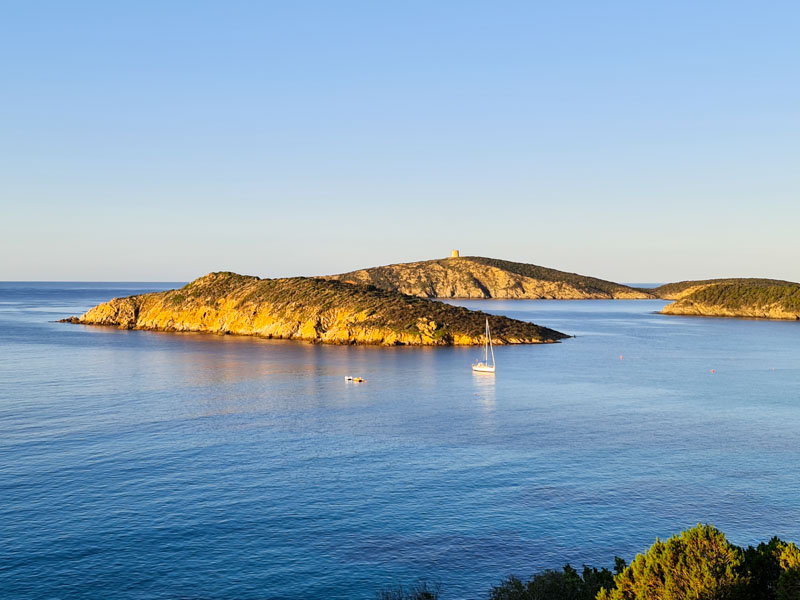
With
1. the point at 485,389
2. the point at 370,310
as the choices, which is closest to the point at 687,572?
the point at 485,389

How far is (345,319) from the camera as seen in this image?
562 feet

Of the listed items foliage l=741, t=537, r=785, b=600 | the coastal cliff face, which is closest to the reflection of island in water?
the coastal cliff face

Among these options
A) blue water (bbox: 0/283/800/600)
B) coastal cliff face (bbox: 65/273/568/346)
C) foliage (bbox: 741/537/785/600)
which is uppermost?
coastal cliff face (bbox: 65/273/568/346)

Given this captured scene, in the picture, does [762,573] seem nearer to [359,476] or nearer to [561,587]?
[561,587]

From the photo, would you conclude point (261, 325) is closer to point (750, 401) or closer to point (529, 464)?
point (750, 401)

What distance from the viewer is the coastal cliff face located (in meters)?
164

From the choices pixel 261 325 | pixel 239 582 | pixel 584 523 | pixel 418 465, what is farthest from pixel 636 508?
pixel 261 325

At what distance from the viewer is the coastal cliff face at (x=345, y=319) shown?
164m

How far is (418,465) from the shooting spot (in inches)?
2228

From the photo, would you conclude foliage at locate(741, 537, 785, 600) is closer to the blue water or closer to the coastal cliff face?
the blue water

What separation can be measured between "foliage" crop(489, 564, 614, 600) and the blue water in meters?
4.72

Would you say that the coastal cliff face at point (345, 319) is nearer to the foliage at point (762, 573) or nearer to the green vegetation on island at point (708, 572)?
the green vegetation on island at point (708, 572)

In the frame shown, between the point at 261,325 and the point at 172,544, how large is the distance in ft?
485

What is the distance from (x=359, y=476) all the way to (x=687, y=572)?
30.7m
